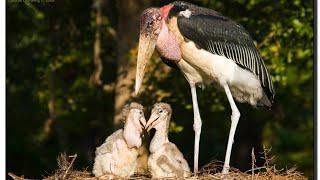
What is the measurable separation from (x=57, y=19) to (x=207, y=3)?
291cm

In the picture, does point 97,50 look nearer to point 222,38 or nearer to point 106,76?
point 106,76

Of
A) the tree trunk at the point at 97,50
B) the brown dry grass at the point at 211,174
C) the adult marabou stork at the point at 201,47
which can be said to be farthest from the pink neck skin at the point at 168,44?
the tree trunk at the point at 97,50

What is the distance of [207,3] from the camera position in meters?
13.3

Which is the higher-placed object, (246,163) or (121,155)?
(121,155)

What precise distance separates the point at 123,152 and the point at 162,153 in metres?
0.37

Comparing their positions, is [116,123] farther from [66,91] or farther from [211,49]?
[211,49]

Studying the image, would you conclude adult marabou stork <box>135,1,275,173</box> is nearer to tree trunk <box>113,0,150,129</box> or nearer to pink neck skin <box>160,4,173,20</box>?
pink neck skin <box>160,4,173,20</box>

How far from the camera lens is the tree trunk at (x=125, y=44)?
1380 cm

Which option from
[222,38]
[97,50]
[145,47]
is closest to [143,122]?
[145,47]

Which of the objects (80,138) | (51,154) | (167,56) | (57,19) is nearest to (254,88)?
(167,56)

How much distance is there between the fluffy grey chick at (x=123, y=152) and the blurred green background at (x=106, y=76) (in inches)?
17.5

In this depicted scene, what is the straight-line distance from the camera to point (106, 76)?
51.3ft

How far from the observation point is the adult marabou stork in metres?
9.88

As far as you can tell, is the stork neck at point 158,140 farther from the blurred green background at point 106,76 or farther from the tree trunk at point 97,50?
the tree trunk at point 97,50
